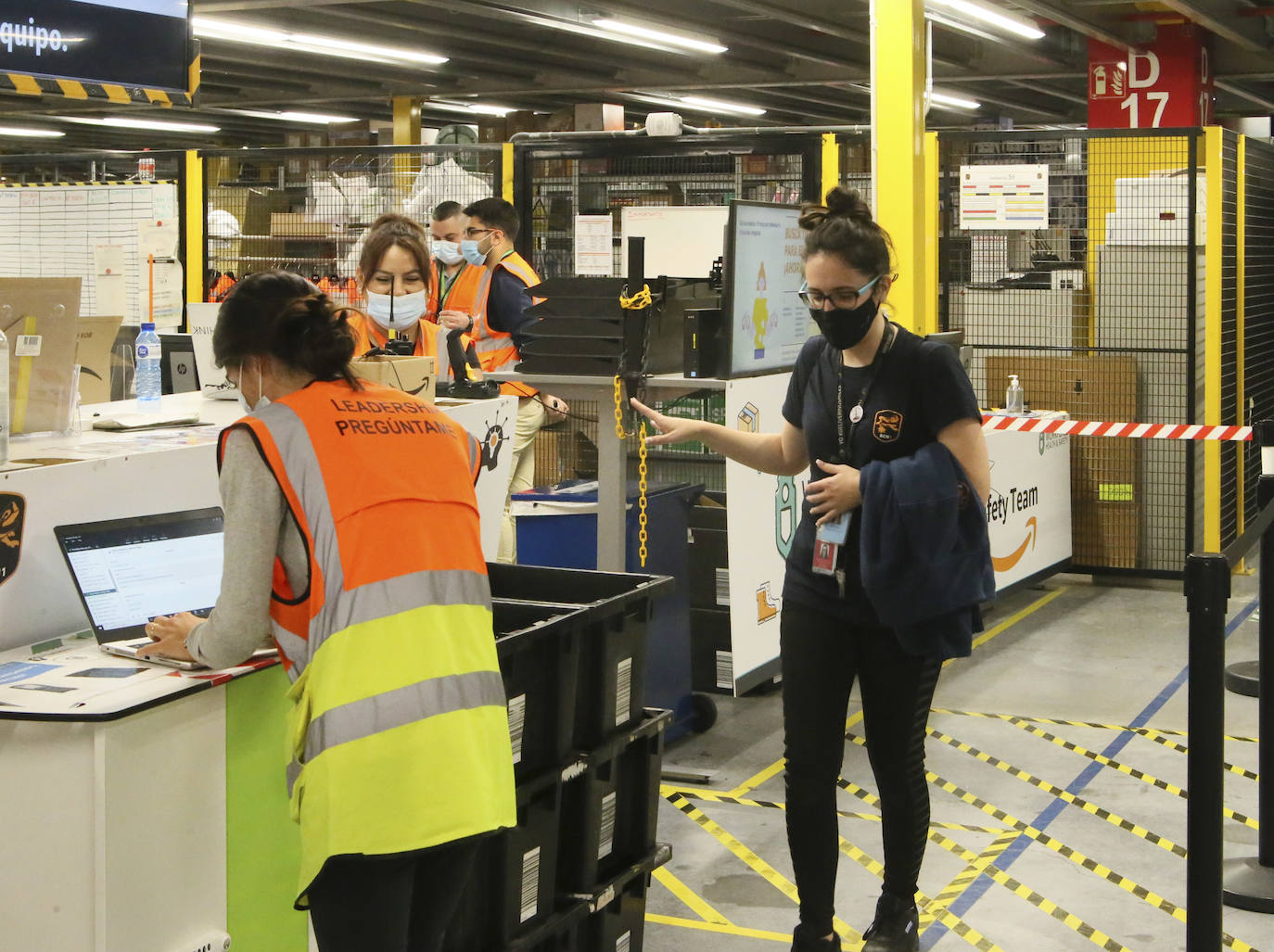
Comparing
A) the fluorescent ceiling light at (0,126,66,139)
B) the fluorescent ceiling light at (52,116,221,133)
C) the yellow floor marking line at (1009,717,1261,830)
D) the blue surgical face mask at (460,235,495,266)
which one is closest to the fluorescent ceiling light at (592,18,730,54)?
the blue surgical face mask at (460,235,495,266)

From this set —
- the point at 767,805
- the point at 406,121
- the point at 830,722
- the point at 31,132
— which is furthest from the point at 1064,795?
the point at 31,132

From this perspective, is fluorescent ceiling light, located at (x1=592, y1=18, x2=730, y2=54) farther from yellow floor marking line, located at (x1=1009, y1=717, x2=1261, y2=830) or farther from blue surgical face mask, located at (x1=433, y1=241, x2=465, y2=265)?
yellow floor marking line, located at (x1=1009, y1=717, x2=1261, y2=830)

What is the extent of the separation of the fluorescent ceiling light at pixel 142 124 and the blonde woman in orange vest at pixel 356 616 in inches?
652

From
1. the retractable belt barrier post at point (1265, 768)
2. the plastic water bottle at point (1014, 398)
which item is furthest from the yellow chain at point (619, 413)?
the plastic water bottle at point (1014, 398)

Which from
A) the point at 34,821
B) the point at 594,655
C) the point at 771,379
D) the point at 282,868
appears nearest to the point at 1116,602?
the point at 771,379

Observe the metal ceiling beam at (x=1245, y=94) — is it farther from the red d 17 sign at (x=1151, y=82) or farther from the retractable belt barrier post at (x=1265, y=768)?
the retractable belt barrier post at (x=1265, y=768)

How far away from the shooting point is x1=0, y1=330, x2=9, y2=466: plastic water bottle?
2.79 m

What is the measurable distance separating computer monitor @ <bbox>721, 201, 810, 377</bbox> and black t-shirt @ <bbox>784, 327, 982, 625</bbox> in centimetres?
149

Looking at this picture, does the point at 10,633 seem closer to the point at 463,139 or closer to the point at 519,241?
the point at 519,241

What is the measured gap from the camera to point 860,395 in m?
3.18

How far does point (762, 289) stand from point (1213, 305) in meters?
3.90

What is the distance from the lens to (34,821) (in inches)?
92.1

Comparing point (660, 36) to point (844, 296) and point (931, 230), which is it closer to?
point (931, 230)

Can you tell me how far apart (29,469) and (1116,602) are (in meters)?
6.19
